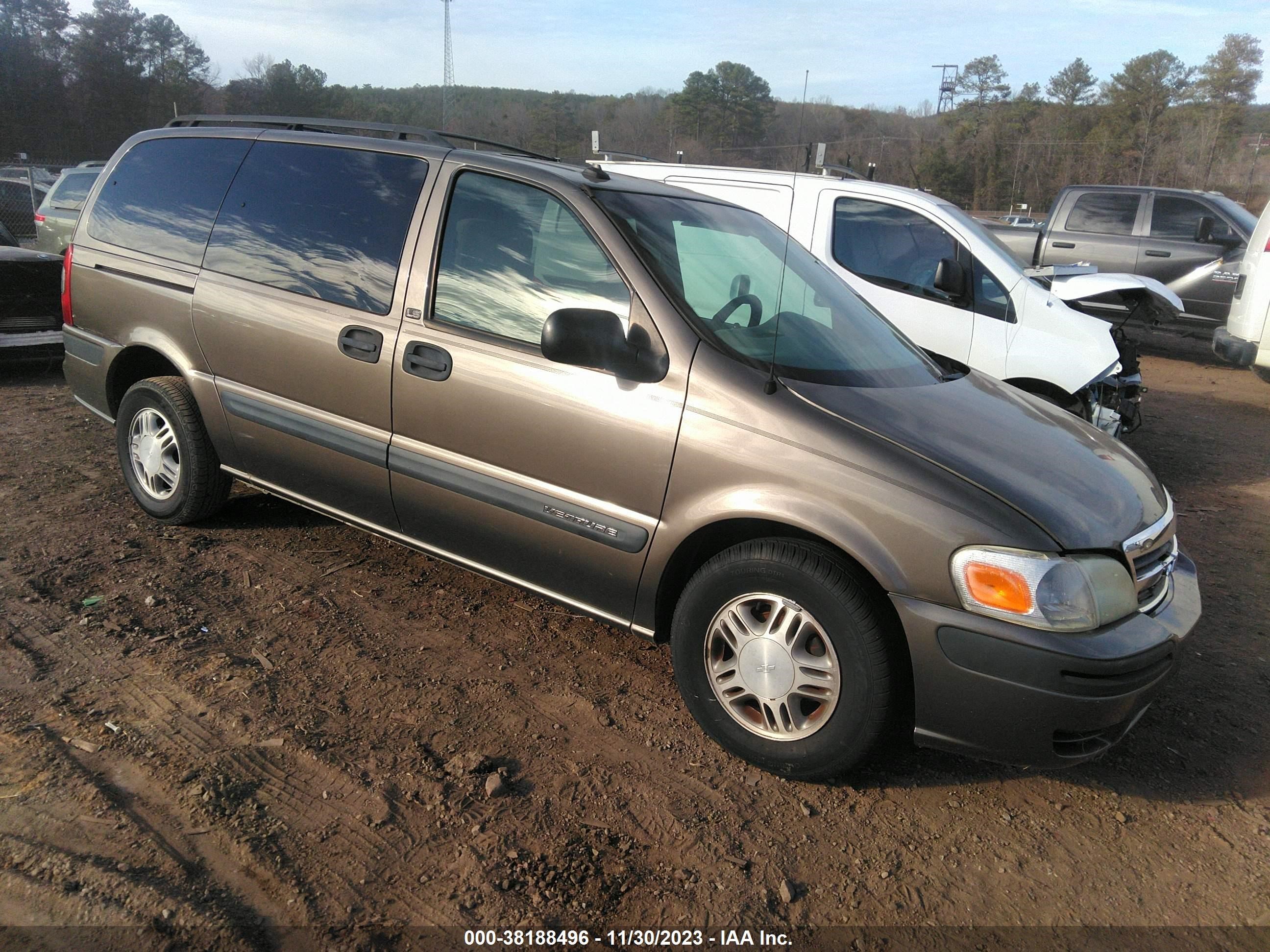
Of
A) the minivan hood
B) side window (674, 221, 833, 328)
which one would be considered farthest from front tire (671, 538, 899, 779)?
the minivan hood

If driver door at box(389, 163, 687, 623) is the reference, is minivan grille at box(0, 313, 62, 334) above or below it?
below

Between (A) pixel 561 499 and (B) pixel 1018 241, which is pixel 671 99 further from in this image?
(A) pixel 561 499

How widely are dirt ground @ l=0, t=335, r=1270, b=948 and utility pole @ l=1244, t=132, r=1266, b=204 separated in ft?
81.3

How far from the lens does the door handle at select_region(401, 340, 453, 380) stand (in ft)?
10.9

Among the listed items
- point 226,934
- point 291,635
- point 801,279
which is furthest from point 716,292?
point 226,934

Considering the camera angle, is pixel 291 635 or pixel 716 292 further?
pixel 291 635

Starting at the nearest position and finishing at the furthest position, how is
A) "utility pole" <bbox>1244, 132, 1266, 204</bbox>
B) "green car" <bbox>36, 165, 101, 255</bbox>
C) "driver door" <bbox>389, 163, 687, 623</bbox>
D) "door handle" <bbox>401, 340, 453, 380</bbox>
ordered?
"driver door" <bbox>389, 163, 687, 623</bbox>
"door handle" <bbox>401, 340, 453, 380</bbox>
"green car" <bbox>36, 165, 101, 255</bbox>
"utility pole" <bbox>1244, 132, 1266, 204</bbox>

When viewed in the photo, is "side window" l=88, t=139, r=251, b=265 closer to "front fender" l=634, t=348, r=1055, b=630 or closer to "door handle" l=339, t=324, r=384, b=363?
"door handle" l=339, t=324, r=384, b=363

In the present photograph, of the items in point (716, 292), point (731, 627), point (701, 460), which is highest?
point (716, 292)

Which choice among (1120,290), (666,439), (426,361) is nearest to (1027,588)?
(666,439)

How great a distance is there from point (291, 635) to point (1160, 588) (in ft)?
10.5

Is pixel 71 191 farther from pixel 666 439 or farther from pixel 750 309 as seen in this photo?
pixel 666 439

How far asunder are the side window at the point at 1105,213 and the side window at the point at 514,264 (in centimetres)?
1082

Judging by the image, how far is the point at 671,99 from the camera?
18.6 meters
